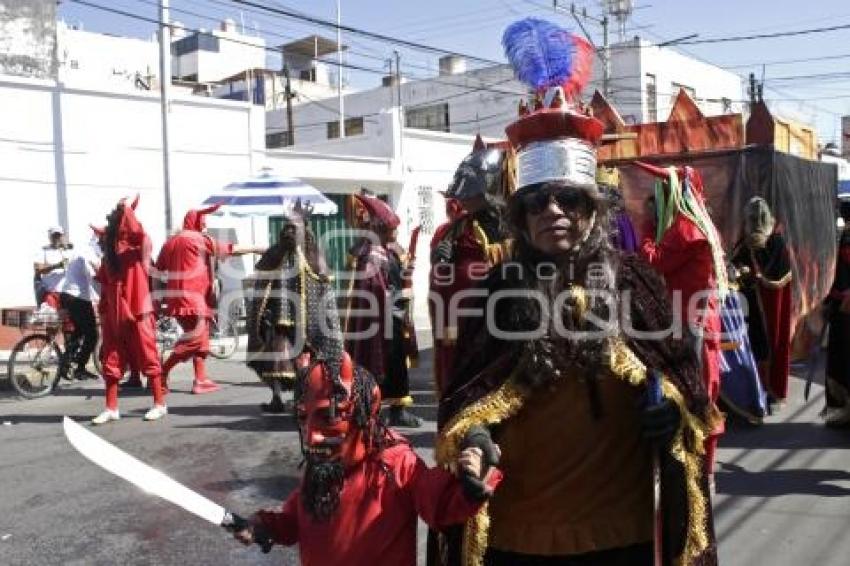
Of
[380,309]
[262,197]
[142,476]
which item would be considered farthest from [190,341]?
[142,476]

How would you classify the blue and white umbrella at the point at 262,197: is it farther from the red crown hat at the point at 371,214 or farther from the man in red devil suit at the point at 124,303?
the red crown hat at the point at 371,214

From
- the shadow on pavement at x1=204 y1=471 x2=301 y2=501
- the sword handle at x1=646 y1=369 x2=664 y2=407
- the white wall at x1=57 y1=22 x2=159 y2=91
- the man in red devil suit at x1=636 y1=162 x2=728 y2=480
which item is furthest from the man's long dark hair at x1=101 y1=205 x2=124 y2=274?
the white wall at x1=57 y1=22 x2=159 y2=91

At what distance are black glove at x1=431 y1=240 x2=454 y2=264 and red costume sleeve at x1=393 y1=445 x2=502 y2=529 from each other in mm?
2860

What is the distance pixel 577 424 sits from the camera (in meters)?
2.33

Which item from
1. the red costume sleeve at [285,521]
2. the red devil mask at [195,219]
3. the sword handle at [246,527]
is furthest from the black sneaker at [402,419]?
the sword handle at [246,527]

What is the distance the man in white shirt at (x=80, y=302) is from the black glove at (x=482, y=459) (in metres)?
8.81

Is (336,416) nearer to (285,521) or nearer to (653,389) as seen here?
(285,521)

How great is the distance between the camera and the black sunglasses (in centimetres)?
235

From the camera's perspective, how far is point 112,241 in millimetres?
8031

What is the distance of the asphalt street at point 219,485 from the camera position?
4.86 metres

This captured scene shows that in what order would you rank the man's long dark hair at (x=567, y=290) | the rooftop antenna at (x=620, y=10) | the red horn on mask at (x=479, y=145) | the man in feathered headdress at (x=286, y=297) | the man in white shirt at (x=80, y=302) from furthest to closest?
A: the rooftop antenna at (x=620, y=10), the man in white shirt at (x=80, y=302), the man in feathered headdress at (x=286, y=297), the red horn on mask at (x=479, y=145), the man's long dark hair at (x=567, y=290)

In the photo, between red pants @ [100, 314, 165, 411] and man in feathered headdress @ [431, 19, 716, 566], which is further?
red pants @ [100, 314, 165, 411]

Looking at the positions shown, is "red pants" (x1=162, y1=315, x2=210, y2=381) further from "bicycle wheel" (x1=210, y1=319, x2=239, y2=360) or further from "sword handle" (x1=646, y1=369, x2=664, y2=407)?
"sword handle" (x1=646, y1=369, x2=664, y2=407)

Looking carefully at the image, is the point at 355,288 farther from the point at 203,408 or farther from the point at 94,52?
the point at 94,52
